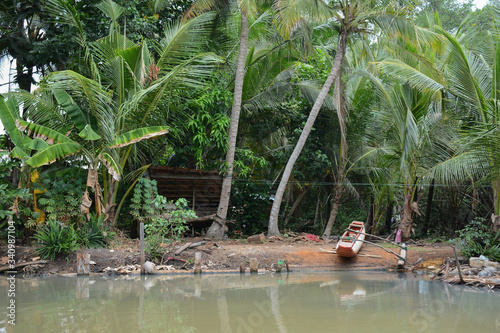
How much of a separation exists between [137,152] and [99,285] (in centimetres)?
408

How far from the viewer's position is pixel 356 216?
1734 centimetres

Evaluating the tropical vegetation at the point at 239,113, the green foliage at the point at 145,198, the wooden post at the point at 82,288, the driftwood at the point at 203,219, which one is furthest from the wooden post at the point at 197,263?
the driftwood at the point at 203,219

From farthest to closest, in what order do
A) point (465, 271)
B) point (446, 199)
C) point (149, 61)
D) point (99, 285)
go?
point (446, 199) → point (149, 61) → point (465, 271) → point (99, 285)

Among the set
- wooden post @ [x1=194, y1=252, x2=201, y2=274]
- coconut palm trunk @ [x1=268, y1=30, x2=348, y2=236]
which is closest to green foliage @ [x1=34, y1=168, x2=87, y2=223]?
wooden post @ [x1=194, y1=252, x2=201, y2=274]

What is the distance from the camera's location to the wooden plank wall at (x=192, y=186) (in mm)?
12460

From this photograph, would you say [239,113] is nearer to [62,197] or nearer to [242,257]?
[242,257]

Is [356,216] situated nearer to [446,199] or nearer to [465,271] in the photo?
[446,199]

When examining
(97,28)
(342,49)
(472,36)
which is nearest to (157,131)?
(97,28)

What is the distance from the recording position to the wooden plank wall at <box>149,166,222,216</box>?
40.9 ft

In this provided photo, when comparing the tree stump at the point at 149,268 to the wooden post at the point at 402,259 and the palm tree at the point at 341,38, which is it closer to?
the palm tree at the point at 341,38

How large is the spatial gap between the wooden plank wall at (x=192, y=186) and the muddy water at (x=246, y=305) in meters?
3.74

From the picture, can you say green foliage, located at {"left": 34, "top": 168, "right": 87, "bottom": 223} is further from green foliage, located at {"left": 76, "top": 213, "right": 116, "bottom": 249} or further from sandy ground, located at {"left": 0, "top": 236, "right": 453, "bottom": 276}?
sandy ground, located at {"left": 0, "top": 236, "right": 453, "bottom": 276}

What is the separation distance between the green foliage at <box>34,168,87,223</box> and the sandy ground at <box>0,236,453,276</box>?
94cm

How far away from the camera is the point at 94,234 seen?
9.98 meters
